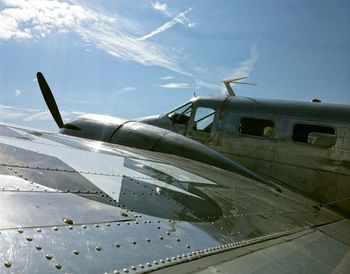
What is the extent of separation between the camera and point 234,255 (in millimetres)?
2725

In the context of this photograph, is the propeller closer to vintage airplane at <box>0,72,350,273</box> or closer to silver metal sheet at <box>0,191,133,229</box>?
vintage airplane at <box>0,72,350,273</box>

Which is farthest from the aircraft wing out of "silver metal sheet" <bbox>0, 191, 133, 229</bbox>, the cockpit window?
the cockpit window

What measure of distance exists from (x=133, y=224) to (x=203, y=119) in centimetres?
711

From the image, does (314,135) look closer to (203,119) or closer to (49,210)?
(203,119)

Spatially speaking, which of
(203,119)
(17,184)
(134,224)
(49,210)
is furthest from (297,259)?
(203,119)

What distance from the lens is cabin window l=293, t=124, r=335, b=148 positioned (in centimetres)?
764

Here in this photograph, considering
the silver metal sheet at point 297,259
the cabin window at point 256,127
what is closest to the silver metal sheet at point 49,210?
the silver metal sheet at point 297,259

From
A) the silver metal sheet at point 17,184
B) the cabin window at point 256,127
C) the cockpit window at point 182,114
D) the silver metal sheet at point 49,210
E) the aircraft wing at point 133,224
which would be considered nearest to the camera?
the aircraft wing at point 133,224

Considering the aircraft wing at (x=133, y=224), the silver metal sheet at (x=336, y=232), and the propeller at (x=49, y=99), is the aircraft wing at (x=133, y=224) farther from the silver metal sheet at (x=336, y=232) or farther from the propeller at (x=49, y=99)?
the propeller at (x=49, y=99)

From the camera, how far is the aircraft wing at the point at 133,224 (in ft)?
6.60

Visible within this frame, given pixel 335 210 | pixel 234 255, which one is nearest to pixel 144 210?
pixel 234 255

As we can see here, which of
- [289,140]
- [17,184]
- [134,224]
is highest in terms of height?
Answer: [289,140]

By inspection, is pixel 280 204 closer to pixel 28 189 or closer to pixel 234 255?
pixel 234 255

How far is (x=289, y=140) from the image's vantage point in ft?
26.4
